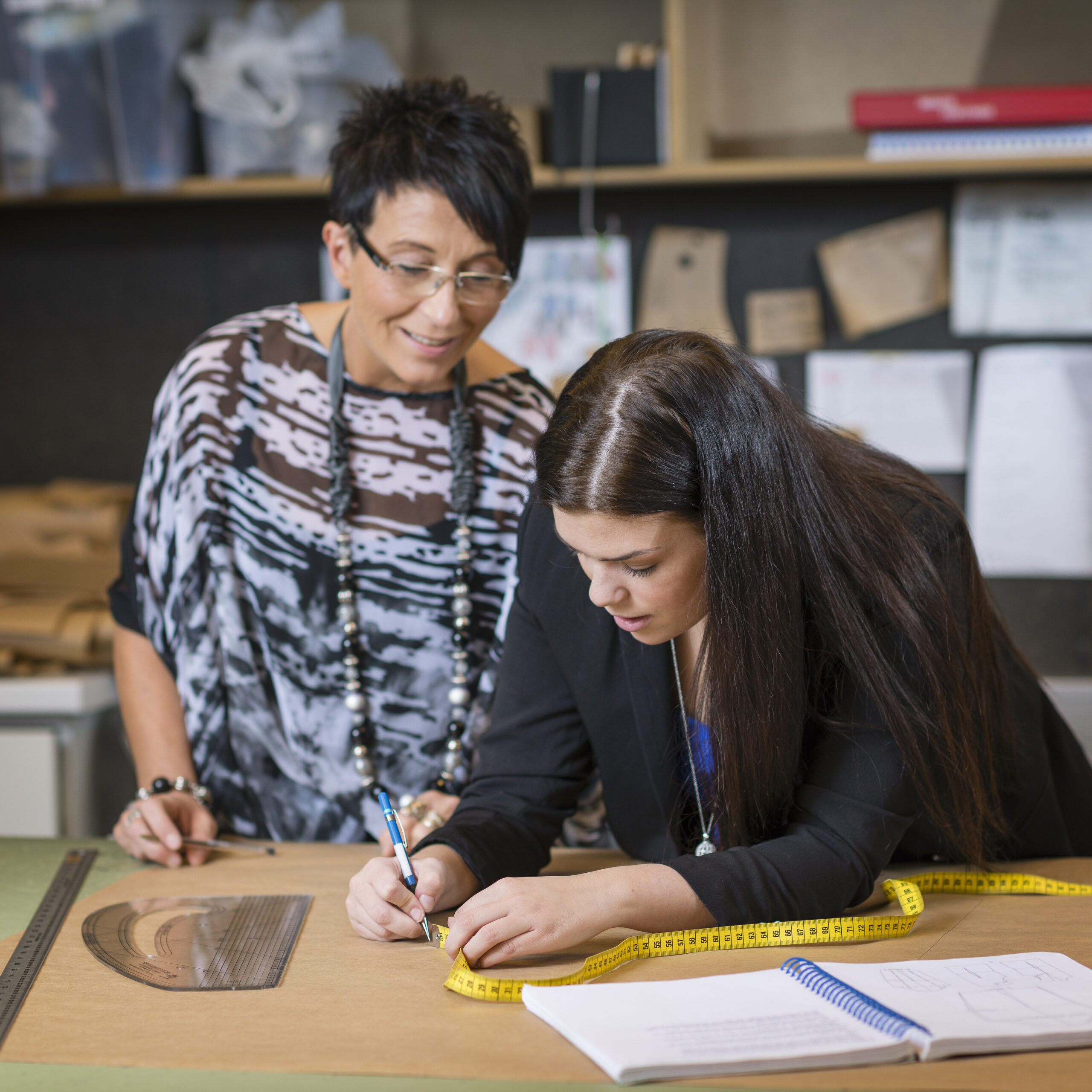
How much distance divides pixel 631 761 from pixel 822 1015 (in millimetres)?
405

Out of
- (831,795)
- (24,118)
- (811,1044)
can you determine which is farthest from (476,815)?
(24,118)

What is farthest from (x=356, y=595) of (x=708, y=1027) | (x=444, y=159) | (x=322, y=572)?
(x=708, y=1027)

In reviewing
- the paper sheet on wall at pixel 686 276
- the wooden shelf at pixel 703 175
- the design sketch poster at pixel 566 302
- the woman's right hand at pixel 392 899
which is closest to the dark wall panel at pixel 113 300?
the wooden shelf at pixel 703 175

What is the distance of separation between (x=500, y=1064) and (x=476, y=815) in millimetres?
397

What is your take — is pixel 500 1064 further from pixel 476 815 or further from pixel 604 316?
pixel 604 316

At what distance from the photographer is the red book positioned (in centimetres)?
208

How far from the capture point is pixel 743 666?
3.55 ft

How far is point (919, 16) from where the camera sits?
7.68 ft

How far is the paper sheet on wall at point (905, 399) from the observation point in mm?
2377

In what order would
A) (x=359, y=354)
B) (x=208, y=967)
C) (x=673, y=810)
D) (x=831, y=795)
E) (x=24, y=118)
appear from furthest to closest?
(x=24, y=118) < (x=359, y=354) < (x=673, y=810) < (x=831, y=795) < (x=208, y=967)

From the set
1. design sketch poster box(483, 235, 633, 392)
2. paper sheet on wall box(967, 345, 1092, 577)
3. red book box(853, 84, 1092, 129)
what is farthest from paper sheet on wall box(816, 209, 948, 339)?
design sketch poster box(483, 235, 633, 392)

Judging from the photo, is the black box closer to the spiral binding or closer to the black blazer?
the black blazer

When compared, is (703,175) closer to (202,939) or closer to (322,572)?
(322,572)

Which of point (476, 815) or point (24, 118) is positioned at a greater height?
point (24, 118)
